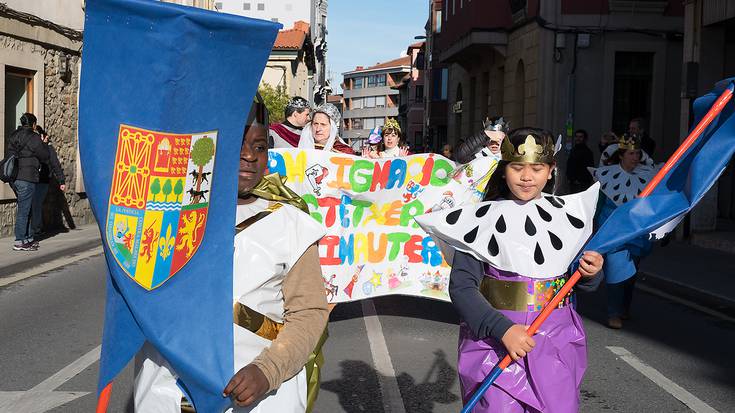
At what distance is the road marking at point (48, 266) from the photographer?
35.0 feet

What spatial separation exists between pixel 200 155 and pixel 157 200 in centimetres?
15

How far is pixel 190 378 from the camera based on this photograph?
2223mm

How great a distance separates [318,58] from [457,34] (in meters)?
65.4

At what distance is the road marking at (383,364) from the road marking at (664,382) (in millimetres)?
1858

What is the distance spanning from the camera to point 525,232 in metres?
3.34

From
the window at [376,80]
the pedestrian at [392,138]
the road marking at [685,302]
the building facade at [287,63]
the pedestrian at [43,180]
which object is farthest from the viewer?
the window at [376,80]

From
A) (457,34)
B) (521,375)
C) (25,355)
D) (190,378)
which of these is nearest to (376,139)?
(25,355)

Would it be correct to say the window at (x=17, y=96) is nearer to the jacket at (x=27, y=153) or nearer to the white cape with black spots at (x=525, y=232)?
the jacket at (x=27, y=153)

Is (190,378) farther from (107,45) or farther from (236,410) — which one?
(107,45)

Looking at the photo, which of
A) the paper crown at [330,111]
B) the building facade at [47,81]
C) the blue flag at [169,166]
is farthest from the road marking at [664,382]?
the building facade at [47,81]

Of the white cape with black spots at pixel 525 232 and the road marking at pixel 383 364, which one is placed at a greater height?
the white cape with black spots at pixel 525 232

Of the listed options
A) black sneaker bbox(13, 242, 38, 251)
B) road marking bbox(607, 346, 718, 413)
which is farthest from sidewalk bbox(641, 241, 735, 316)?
black sneaker bbox(13, 242, 38, 251)

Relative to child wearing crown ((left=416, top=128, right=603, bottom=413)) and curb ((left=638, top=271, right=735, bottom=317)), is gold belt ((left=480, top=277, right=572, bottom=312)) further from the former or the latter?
curb ((left=638, top=271, right=735, bottom=317))

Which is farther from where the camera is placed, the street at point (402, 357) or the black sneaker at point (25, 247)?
the black sneaker at point (25, 247)
